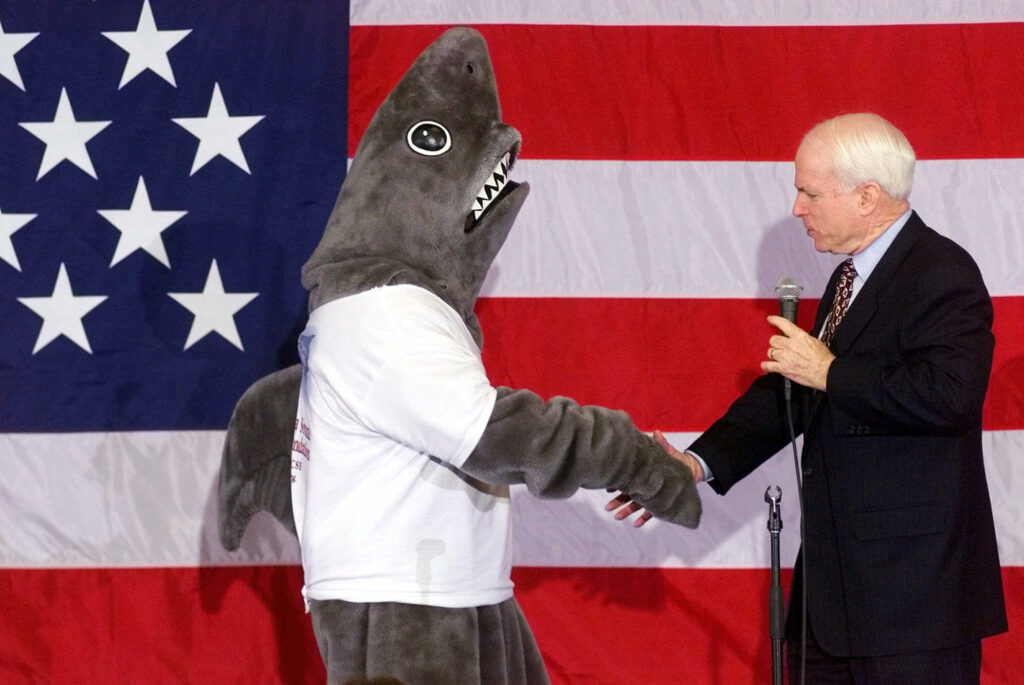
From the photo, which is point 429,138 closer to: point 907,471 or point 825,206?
point 825,206

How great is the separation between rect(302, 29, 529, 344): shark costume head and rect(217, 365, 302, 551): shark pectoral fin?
351mm

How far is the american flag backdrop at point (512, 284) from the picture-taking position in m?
3.02

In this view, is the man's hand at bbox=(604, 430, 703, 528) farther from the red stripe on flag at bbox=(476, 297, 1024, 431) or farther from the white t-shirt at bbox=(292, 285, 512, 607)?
the red stripe on flag at bbox=(476, 297, 1024, 431)

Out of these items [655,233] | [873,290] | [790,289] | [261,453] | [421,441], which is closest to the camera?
[421,441]

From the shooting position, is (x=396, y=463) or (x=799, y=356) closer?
(x=396, y=463)

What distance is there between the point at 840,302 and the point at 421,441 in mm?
912

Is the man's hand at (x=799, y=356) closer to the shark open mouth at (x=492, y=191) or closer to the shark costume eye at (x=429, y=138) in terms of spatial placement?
the shark open mouth at (x=492, y=191)

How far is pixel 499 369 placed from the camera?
305 centimetres

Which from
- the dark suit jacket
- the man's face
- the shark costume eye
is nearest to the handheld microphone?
the dark suit jacket

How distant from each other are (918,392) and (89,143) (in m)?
2.08

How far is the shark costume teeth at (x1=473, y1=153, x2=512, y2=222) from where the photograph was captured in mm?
2215

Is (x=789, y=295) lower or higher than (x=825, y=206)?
lower

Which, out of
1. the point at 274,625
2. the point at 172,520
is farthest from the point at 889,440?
the point at 172,520

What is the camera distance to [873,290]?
7.25 feet
